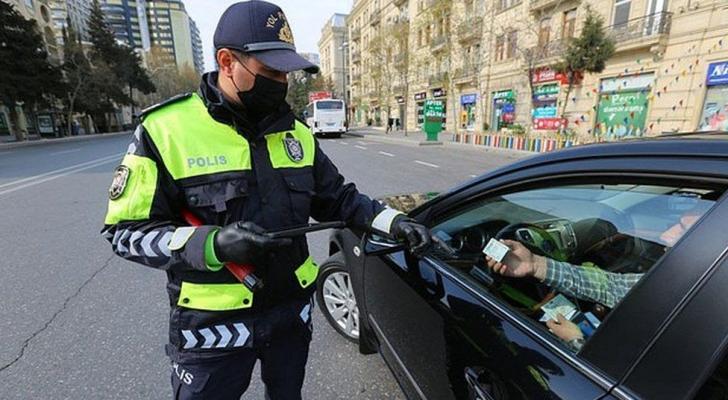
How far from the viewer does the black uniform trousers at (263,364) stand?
49.5 inches

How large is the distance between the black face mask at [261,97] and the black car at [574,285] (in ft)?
2.50

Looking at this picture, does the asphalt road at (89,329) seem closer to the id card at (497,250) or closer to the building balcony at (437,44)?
the id card at (497,250)

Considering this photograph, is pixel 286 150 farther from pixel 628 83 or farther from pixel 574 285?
pixel 628 83

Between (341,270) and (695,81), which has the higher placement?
(695,81)

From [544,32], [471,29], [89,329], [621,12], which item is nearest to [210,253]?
[89,329]

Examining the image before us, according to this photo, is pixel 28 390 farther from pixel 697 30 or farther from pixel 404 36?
pixel 404 36

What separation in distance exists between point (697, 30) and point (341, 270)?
55.8ft

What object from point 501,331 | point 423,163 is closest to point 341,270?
point 501,331

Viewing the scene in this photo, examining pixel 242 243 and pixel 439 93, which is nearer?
pixel 242 243

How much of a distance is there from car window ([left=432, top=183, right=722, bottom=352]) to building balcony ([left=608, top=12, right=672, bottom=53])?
1681 centimetres

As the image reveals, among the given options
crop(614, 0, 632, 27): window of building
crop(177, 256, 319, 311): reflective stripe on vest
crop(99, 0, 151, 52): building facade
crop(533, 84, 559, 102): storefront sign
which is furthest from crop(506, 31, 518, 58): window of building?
crop(99, 0, 151, 52): building facade

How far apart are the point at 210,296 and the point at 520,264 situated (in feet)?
3.79

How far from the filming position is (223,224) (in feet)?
3.92

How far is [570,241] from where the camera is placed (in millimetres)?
1563
